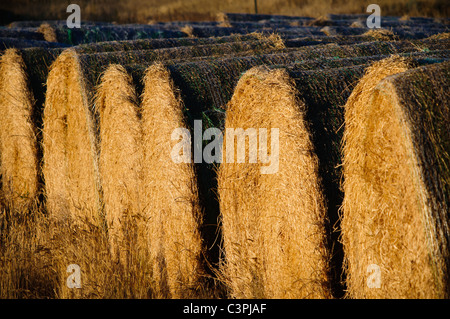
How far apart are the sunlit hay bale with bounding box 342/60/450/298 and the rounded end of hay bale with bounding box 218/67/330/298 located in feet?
0.82

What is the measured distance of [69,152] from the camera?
565 cm

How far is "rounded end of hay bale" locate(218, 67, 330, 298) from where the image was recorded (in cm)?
344

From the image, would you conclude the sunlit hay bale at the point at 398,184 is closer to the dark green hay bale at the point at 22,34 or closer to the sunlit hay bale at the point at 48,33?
the sunlit hay bale at the point at 48,33

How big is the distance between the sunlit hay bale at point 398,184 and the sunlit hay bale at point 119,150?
2071 mm

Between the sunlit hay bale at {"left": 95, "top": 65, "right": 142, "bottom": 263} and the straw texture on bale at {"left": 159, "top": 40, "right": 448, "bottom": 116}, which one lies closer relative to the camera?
the straw texture on bale at {"left": 159, "top": 40, "right": 448, "bottom": 116}

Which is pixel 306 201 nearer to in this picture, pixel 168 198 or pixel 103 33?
pixel 168 198

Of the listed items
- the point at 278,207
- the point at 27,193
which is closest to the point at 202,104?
the point at 278,207

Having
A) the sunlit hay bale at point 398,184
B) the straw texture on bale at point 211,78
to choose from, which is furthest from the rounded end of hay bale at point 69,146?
the sunlit hay bale at point 398,184

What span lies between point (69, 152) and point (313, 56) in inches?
122
